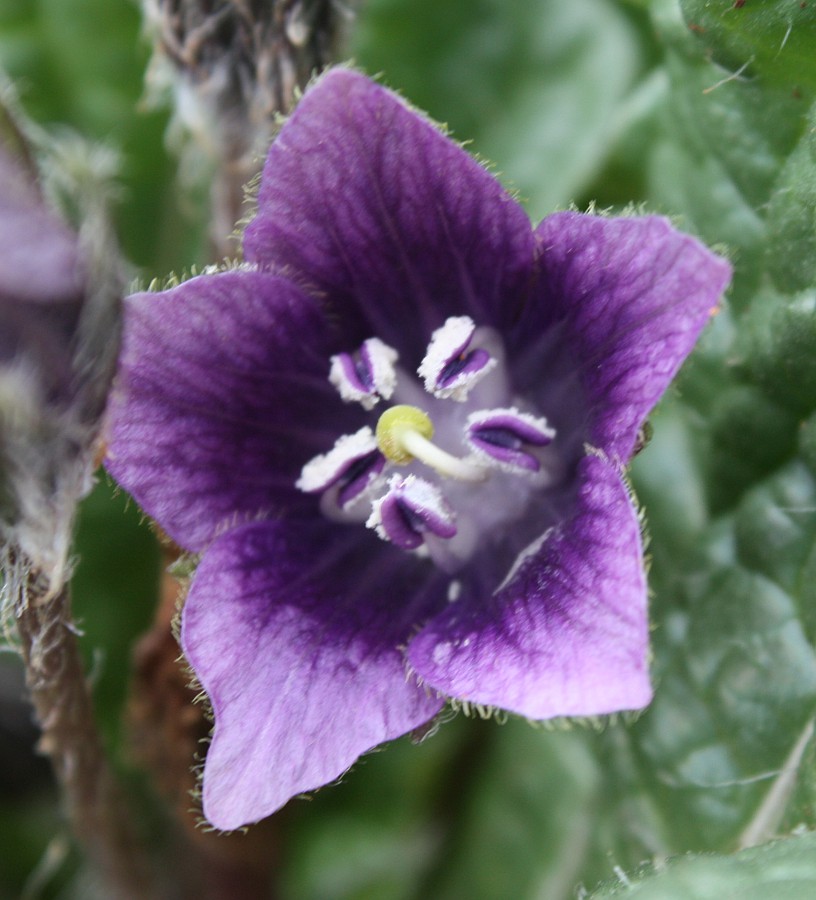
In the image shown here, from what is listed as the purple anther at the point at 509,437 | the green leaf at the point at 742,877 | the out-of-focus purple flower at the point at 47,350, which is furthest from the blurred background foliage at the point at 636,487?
the out-of-focus purple flower at the point at 47,350

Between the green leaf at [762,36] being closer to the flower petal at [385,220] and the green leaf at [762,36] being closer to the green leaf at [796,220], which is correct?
the green leaf at [796,220]

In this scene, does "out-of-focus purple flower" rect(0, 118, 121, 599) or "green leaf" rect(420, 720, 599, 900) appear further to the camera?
"green leaf" rect(420, 720, 599, 900)

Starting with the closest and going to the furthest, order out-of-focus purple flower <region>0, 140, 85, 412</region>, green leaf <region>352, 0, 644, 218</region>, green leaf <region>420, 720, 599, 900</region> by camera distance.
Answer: out-of-focus purple flower <region>0, 140, 85, 412</region>, green leaf <region>420, 720, 599, 900</region>, green leaf <region>352, 0, 644, 218</region>

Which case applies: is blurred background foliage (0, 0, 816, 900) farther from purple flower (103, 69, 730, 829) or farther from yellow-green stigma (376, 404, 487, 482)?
yellow-green stigma (376, 404, 487, 482)

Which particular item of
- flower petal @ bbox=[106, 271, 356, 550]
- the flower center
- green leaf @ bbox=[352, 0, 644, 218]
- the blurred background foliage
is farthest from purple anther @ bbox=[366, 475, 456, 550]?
green leaf @ bbox=[352, 0, 644, 218]

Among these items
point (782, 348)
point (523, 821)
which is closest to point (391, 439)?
point (782, 348)

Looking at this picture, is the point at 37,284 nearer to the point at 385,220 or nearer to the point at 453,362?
the point at 385,220
